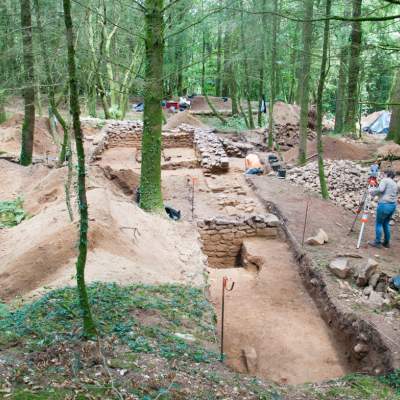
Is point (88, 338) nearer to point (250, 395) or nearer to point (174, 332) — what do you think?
point (174, 332)

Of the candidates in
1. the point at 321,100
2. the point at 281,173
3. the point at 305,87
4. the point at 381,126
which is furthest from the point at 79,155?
the point at 381,126

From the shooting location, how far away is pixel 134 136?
19797 mm

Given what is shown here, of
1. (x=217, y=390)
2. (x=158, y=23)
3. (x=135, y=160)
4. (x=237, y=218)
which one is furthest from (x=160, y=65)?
(x=135, y=160)

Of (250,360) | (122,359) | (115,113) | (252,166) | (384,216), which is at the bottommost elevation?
(250,360)

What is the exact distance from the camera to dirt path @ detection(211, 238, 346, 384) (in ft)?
14.5

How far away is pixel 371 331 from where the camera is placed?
443cm

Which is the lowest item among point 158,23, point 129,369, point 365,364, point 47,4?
point 365,364

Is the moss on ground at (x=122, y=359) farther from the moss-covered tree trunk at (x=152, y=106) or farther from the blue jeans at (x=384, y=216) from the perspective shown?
the moss-covered tree trunk at (x=152, y=106)

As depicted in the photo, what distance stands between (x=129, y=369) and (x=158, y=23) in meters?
7.62

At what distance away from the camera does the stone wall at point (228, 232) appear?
866 centimetres

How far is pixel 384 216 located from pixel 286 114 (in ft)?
54.7

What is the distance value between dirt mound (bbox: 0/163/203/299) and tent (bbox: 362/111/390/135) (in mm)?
23400

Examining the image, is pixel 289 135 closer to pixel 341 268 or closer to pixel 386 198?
pixel 386 198

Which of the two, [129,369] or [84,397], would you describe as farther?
[129,369]
